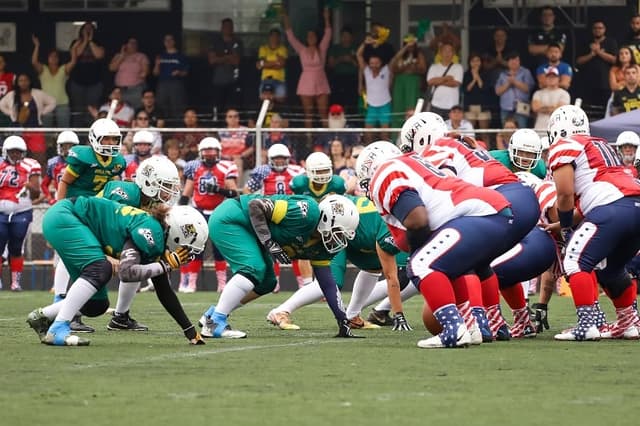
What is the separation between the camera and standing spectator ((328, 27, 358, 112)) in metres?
20.7

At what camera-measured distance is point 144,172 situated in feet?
32.3

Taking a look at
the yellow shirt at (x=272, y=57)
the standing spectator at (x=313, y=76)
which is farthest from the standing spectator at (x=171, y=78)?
the standing spectator at (x=313, y=76)

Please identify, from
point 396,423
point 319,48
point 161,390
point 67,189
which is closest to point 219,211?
point 67,189

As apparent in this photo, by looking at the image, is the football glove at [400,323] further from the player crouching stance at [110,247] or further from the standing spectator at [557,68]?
the standing spectator at [557,68]

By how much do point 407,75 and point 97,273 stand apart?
1114cm

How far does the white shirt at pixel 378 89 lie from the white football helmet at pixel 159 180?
10273 millimetres

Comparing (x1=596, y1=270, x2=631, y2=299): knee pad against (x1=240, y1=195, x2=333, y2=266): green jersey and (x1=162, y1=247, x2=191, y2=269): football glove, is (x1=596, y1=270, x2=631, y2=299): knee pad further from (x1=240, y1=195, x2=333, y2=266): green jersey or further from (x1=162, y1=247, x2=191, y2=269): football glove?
(x1=162, y1=247, x2=191, y2=269): football glove

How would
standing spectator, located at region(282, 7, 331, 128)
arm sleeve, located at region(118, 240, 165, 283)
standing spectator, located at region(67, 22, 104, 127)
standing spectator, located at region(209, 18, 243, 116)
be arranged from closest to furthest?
arm sleeve, located at region(118, 240, 165, 283)
standing spectator, located at region(282, 7, 331, 128)
standing spectator, located at region(67, 22, 104, 127)
standing spectator, located at region(209, 18, 243, 116)

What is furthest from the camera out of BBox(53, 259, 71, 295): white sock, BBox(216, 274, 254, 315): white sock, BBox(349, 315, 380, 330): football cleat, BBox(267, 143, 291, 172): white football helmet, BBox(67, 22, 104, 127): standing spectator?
BBox(67, 22, 104, 127): standing spectator

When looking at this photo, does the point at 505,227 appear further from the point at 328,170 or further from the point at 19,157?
the point at 19,157

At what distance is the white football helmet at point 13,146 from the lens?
18031mm

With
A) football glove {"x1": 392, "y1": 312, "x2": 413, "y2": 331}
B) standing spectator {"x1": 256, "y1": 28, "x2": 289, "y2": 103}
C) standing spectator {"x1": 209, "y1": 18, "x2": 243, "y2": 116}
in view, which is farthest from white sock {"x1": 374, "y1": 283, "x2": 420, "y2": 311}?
standing spectator {"x1": 209, "y1": 18, "x2": 243, "y2": 116}

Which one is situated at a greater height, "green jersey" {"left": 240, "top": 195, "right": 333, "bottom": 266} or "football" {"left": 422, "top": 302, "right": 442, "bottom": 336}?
"green jersey" {"left": 240, "top": 195, "right": 333, "bottom": 266}

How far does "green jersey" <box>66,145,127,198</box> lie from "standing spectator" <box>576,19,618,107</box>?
9316mm
